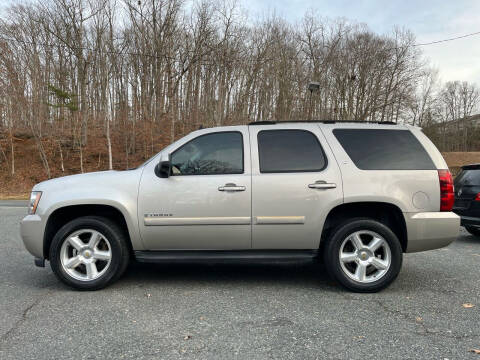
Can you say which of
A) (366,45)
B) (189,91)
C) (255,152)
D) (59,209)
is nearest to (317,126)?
(255,152)

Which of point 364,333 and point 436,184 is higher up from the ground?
point 436,184

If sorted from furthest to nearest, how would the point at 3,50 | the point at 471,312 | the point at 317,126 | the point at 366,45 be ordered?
1. the point at 366,45
2. the point at 3,50
3. the point at 317,126
4. the point at 471,312

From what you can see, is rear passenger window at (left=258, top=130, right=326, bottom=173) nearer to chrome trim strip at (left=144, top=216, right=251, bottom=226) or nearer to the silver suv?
the silver suv

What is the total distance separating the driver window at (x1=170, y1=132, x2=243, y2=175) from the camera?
4.13 metres

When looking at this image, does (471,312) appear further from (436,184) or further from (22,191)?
(22,191)

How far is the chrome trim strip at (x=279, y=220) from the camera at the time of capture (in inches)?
157

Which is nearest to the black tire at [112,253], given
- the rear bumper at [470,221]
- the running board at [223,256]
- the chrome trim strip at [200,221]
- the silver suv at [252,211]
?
the silver suv at [252,211]

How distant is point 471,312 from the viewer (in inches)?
136

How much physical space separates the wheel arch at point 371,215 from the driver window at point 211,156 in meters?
1.24

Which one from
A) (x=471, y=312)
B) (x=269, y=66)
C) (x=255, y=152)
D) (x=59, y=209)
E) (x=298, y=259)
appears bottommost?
(x=471, y=312)

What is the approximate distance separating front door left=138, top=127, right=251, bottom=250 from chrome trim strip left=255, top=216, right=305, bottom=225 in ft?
0.44

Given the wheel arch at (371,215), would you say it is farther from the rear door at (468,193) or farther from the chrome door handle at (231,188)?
the rear door at (468,193)

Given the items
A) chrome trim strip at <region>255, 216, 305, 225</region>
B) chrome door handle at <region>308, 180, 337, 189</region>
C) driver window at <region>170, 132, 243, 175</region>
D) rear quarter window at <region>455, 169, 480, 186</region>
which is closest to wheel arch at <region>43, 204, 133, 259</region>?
driver window at <region>170, 132, 243, 175</region>

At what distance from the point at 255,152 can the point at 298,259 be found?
1.33 metres
